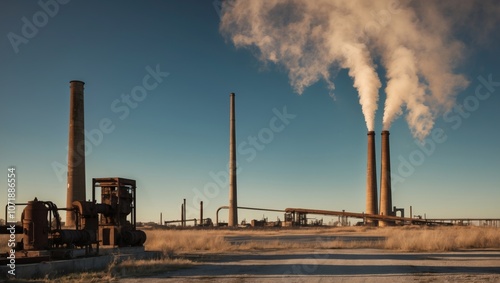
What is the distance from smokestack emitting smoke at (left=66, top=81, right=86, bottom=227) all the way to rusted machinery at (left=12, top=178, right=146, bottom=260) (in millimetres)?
22577

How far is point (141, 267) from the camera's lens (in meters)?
16.5

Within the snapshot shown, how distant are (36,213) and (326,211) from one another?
172 feet

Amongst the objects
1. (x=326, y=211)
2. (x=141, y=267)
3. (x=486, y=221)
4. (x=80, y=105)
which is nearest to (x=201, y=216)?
(x=326, y=211)

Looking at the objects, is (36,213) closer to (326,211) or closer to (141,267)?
(141,267)

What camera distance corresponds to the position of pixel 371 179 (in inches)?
2454

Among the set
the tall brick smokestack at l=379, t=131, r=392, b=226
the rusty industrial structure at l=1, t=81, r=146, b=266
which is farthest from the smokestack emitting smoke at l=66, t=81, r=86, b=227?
the tall brick smokestack at l=379, t=131, r=392, b=226

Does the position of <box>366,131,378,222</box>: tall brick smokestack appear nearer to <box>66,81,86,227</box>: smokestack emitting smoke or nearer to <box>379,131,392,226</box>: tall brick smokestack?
<box>379,131,392,226</box>: tall brick smokestack

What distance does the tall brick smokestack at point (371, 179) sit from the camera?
6206 cm

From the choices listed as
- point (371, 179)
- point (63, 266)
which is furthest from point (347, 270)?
point (371, 179)

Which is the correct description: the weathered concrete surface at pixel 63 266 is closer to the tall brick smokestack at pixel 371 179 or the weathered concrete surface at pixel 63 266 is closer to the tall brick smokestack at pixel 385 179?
the tall brick smokestack at pixel 371 179

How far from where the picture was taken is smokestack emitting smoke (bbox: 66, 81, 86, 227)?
42375 mm

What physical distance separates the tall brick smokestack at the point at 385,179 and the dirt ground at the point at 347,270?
4373cm

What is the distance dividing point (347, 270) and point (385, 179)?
49864 millimetres

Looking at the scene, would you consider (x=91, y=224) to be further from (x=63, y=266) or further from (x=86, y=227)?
(x=63, y=266)
